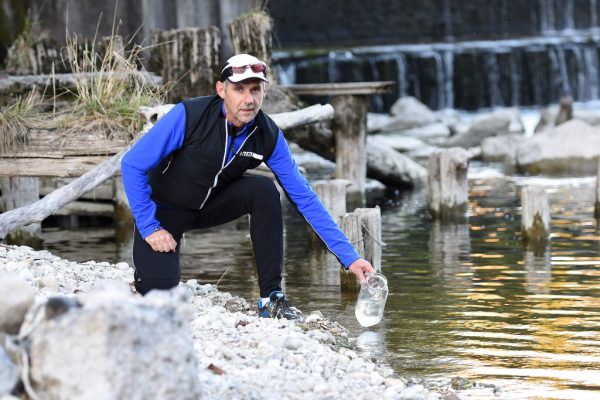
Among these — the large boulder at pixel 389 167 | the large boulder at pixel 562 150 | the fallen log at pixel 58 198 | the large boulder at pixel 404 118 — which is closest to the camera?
the fallen log at pixel 58 198

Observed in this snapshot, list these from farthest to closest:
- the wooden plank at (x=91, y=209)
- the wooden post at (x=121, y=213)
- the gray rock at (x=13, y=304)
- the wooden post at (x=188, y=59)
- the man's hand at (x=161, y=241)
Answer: the wooden plank at (x=91, y=209), the wooden post at (x=121, y=213), the wooden post at (x=188, y=59), the man's hand at (x=161, y=241), the gray rock at (x=13, y=304)

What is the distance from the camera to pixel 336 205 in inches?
431

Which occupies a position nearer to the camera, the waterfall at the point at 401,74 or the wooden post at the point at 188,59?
the wooden post at the point at 188,59

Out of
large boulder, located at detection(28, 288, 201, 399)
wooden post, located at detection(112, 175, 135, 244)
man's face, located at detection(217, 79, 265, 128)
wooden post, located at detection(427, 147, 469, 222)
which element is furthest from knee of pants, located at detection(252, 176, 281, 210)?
wooden post, located at detection(427, 147, 469, 222)

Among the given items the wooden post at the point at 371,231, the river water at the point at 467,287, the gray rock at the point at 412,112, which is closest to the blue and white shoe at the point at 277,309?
the river water at the point at 467,287

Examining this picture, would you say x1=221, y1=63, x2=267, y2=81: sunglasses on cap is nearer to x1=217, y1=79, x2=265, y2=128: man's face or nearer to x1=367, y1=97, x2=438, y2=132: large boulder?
x1=217, y1=79, x2=265, y2=128: man's face

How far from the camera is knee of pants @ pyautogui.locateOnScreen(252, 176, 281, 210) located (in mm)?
7113

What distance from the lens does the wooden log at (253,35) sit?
12836 millimetres

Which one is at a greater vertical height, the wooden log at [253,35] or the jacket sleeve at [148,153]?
the wooden log at [253,35]

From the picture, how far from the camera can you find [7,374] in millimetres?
4352

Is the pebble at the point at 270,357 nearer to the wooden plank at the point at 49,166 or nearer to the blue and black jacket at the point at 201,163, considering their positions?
the blue and black jacket at the point at 201,163

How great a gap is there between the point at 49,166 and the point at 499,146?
11.6 metres

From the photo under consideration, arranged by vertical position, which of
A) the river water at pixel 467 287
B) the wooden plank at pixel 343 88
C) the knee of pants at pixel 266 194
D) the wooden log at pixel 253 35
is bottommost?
the river water at pixel 467 287

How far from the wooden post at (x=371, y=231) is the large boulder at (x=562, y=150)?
8757mm
